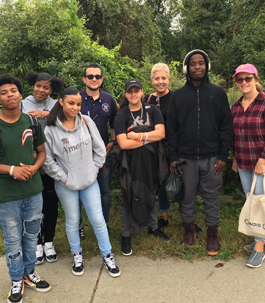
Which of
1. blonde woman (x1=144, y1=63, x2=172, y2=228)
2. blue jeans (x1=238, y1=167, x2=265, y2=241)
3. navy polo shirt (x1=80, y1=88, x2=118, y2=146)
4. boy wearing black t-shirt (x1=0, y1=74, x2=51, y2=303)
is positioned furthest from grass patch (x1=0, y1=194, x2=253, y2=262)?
navy polo shirt (x1=80, y1=88, x2=118, y2=146)

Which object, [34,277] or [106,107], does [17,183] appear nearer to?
[34,277]

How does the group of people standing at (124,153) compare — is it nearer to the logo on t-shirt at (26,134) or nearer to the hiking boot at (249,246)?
the logo on t-shirt at (26,134)

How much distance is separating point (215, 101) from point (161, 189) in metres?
1.45

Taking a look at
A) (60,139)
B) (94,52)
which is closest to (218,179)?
(60,139)

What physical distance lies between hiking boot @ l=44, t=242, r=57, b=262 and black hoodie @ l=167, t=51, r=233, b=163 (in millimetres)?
2042

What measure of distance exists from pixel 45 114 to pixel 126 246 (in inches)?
75.9

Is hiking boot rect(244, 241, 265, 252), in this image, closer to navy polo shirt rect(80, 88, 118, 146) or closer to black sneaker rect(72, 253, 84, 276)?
black sneaker rect(72, 253, 84, 276)

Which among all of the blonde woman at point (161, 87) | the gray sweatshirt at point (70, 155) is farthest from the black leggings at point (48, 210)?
the blonde woman at point (161, 87)

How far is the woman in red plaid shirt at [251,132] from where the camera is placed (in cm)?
297

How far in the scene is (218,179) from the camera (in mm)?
3303

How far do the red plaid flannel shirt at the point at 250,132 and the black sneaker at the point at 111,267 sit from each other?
1867mm

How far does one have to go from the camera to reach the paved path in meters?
2.68

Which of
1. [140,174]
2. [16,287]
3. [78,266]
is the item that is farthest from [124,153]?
[16,287]

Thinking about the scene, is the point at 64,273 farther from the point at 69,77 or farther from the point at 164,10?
the point at 164,10
